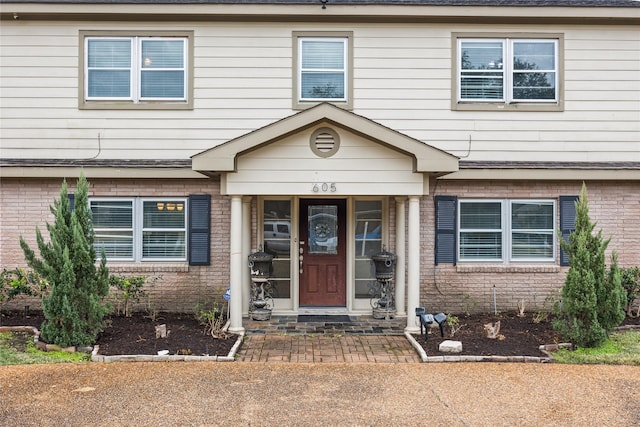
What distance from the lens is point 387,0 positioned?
1010 cm

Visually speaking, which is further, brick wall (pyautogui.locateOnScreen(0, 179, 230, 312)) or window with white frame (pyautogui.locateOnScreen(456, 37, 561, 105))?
window with white frame (pyautogui.locateOnScreen(456, 37, 561, 105))

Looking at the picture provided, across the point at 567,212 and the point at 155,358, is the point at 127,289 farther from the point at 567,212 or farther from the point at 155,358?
the point at 567,212

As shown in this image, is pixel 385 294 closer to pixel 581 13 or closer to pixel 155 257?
pixel 155 257

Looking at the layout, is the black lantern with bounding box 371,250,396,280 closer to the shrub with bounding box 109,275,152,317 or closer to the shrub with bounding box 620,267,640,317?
the shrub with bounding box 620,267,640,317

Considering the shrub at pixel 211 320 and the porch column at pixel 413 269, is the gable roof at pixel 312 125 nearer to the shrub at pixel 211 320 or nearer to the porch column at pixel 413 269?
the porch column at pixel 413 269

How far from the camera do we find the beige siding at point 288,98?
10.1 m

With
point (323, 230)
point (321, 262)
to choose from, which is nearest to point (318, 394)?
point (321, 262)

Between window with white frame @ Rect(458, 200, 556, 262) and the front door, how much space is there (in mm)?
2485

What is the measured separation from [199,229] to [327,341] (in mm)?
3573

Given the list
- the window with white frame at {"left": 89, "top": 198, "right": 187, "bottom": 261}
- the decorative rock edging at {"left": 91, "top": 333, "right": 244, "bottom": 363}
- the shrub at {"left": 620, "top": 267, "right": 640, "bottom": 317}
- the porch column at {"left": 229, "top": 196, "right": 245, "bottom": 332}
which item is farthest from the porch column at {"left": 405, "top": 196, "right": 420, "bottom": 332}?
the window with white frame at {"left": 89, "top": 198, "right": 187, "bottom": 261}

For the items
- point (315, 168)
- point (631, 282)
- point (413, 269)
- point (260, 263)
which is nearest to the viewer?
point (315, 168)

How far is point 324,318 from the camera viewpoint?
9781 mm

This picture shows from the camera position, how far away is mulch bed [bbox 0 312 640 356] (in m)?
7.55

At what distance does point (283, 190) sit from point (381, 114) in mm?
3057
